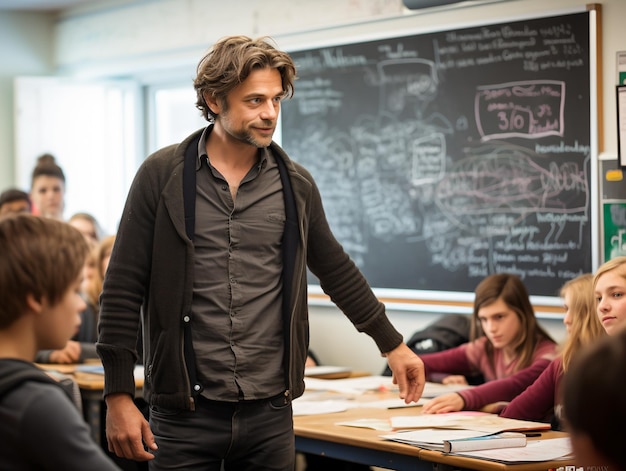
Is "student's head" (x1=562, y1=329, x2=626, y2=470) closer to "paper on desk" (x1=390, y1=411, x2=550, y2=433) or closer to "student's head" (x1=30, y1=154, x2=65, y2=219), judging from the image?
"paper on desk" (x1=390, y1=411, x2=550, y2=433)

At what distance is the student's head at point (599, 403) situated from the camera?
1.14 meters

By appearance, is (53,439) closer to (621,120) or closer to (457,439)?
(457,439)

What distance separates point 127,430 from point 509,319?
2383 mm

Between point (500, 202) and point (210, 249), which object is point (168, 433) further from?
point (500, 202)

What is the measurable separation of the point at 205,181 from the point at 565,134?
282 centimetres

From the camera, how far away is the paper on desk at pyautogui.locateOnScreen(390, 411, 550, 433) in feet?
10.4

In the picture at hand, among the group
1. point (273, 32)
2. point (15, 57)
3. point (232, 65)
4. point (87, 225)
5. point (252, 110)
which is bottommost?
point (87, 225)

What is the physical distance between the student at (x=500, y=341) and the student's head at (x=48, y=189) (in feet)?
9.68

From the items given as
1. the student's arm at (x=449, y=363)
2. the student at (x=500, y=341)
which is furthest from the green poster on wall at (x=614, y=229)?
the student's arm at (x=449, y=363)

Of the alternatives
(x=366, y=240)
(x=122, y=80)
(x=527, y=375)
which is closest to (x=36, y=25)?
(x=122, y=80)

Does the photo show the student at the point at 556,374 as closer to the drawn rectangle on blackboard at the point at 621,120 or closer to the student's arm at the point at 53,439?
the drawn rectangle on blackboard at the point at 621,120

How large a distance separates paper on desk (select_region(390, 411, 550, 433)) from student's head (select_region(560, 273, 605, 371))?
0.32 metres

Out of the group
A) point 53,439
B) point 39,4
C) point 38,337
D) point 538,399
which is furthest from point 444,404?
point 39,4

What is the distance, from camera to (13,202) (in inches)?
241
